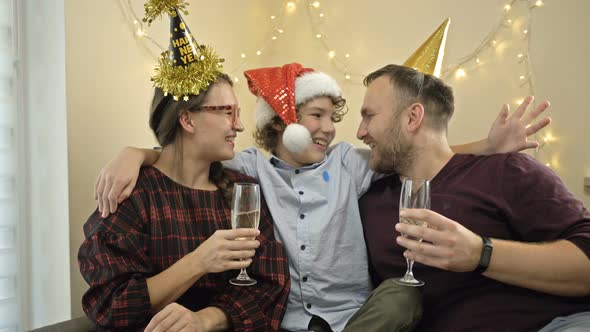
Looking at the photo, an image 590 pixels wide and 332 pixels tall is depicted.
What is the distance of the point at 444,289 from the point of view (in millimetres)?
1605

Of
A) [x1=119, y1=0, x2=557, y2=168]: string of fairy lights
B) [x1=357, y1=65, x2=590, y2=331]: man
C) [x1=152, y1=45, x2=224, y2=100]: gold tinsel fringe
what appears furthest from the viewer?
[x1=119, y1=0, x2=557, y2=168]: string of fairy lights

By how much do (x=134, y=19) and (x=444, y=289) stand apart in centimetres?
167

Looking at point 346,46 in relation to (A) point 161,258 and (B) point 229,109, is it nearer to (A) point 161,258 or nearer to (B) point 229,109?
(B) point 229,109

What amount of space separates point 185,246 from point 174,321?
27 centimetres

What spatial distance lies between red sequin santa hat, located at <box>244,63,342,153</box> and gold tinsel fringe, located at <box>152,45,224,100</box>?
29cm

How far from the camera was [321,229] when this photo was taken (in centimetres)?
176

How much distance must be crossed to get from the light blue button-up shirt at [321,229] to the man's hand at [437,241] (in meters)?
0.50

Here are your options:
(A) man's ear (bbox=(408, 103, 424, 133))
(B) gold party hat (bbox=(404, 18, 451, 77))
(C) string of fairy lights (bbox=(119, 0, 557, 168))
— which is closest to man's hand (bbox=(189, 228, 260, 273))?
(A) man's ear (bbox=(408, 103, 424, 133))

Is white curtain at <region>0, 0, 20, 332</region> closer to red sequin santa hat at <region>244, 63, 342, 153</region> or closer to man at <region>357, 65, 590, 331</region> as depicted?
red sequin santa hat at <region>244, 63, 342, 153</region>

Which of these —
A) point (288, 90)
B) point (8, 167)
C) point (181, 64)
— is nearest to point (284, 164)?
point (288, 90)

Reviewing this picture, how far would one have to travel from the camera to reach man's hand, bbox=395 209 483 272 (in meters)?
1.26

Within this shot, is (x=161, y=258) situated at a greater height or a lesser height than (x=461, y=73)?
lesser

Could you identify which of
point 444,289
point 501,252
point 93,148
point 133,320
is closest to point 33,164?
point 93,148

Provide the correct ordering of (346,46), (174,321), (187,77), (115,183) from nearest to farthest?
(174,321) < (115,183) < (187,77) < (346,46)
